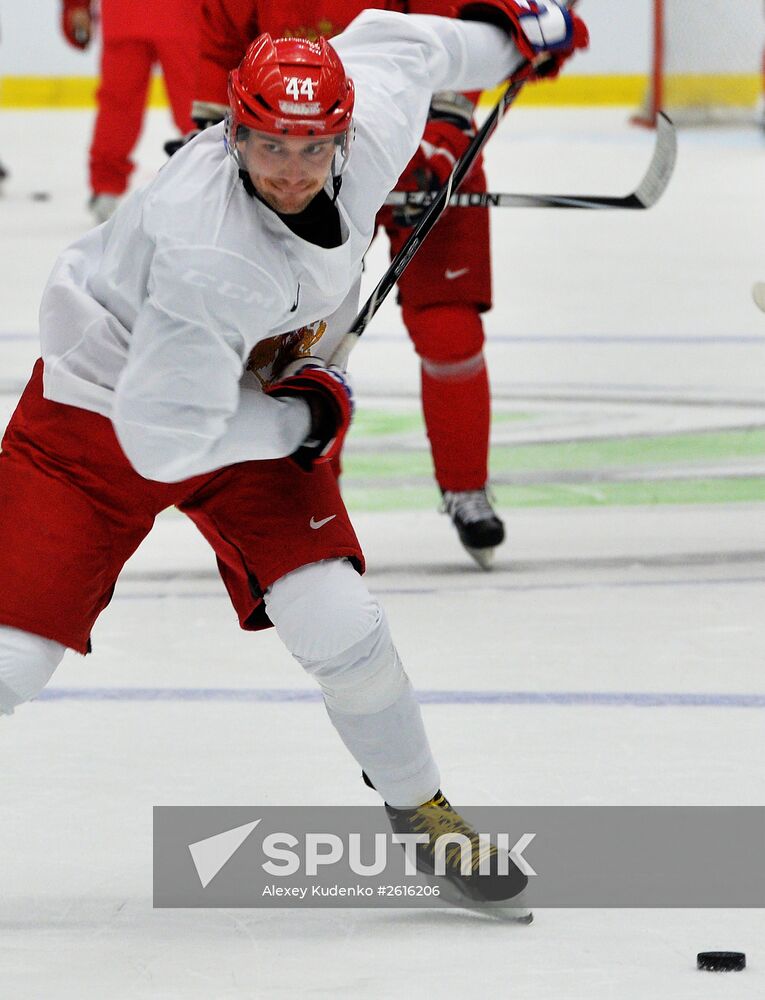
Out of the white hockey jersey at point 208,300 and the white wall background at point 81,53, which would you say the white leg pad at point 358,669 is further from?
the white wall background at point 81,53

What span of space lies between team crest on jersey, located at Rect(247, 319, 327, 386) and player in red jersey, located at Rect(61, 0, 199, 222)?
433cm

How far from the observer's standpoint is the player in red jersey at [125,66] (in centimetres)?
654

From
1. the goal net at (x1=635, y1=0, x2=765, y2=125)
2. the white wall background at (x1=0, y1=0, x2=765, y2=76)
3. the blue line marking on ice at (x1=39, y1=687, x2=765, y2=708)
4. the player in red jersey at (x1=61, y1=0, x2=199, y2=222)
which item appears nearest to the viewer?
the blue line marking on ice at (x1=39, y1=687, x2=765, y2=708)

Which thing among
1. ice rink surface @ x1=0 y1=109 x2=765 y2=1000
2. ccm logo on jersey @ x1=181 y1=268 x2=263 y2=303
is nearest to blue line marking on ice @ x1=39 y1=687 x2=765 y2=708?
ice rink surface @ x1=0 y1=109 x2=765 y2=1000

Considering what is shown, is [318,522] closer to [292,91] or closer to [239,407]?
[239,407]

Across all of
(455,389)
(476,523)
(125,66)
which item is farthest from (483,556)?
(125,66)

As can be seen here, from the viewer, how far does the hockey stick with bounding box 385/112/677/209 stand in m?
3.07

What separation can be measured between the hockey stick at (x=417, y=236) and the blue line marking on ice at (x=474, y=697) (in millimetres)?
647

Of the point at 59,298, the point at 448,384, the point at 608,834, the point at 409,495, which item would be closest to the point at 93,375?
the point at 59,298

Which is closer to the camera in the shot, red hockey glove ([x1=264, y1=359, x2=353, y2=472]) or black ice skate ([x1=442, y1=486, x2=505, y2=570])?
red hockey glove ([x1=264, y1=359, x2=353, y2=472])

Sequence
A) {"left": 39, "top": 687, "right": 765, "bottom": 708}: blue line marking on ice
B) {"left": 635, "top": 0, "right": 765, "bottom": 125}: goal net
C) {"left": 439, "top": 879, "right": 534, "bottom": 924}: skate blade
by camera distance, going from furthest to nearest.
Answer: {"left": 635, "top": 0, "right": 765, "bottom": 125}: goal net → {"left": 39, "top": 687, "right": 765, "bottom": 708}: blue line marking on ice → {"left": 439, "top": 879, "right": 534, "bottom": 924}: skate blade

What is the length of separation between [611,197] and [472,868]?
1521 millimetres

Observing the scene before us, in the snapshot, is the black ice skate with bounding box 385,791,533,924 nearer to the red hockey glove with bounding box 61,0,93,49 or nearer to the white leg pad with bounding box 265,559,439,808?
the white leg pad with bounding box 265,559,439,808

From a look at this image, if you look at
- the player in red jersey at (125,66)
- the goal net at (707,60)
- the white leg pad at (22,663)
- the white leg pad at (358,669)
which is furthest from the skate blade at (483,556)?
the goal net at (707,60)
